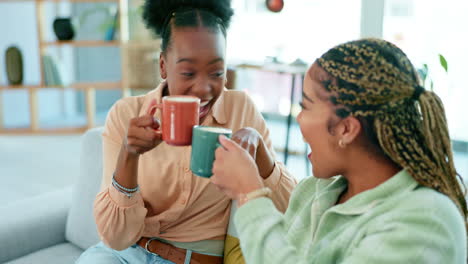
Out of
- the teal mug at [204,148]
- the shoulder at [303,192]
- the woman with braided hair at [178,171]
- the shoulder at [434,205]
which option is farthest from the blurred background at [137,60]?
the shoulder at [434,205]

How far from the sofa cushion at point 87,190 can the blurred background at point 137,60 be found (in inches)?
78.2

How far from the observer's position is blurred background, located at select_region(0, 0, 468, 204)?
151 inches

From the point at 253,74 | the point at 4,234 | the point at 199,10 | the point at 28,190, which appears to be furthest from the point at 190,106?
the point at 253,74

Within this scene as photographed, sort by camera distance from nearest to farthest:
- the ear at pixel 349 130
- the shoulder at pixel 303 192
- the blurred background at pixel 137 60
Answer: the ear at pixel 349 130, the shoulder at pixel 303 192, the blurred background at pixel 137 60

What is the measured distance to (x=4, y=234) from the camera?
1.70 meters

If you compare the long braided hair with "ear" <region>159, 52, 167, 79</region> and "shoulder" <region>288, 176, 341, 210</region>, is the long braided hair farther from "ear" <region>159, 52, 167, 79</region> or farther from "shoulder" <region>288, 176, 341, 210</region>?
"ear" <region>159, 52, 167, 79</region>

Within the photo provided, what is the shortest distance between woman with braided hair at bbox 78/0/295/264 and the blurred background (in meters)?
2.26

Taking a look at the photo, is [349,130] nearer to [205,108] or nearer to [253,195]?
[253,195]

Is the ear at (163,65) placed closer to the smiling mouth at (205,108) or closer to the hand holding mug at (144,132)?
the smiling mouth at (205,108)

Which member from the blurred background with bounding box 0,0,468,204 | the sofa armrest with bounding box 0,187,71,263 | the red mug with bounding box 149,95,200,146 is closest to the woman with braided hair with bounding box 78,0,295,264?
the red mug with bounding box 149,95,200,146

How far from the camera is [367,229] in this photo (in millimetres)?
898

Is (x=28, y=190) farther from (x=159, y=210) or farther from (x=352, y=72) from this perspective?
(x=352, y=72)

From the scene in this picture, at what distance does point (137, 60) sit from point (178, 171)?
4.00 m

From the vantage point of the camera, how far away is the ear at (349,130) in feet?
3.09
